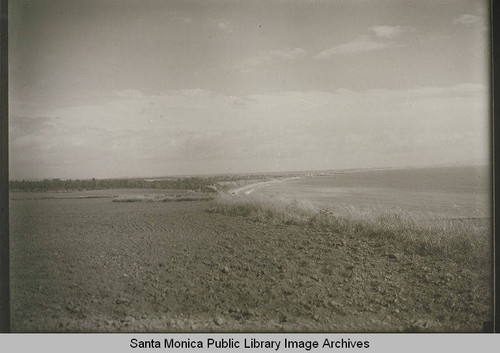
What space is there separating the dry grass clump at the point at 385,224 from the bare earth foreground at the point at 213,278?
67 mm

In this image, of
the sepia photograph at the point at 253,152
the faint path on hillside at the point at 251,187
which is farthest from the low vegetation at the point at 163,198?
the faint path on hillside at the point at 251,187

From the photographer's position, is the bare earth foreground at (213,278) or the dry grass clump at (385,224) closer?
the bare earth foreground at (213,278)

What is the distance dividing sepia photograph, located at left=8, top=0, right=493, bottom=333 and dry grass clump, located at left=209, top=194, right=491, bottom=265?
1 cm

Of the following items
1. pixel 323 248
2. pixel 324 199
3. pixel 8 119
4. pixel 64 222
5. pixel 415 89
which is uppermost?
pixel 415 89

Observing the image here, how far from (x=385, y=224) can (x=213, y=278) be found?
146 cm

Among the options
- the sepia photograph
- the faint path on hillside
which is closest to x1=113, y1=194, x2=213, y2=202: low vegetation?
the sepia photograph

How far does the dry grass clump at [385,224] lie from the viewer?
270 centimetres

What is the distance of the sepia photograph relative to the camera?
105 inches

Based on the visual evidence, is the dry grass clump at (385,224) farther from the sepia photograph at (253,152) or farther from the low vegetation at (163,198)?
the low vegetation at (163,198)

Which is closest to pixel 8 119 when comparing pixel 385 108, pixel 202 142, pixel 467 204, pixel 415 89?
pixel 202 142

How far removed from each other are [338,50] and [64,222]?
8.64 feet

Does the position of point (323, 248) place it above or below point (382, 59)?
below

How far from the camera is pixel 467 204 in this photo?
2.68 m

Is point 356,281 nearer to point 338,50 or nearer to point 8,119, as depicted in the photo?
point 338,50
